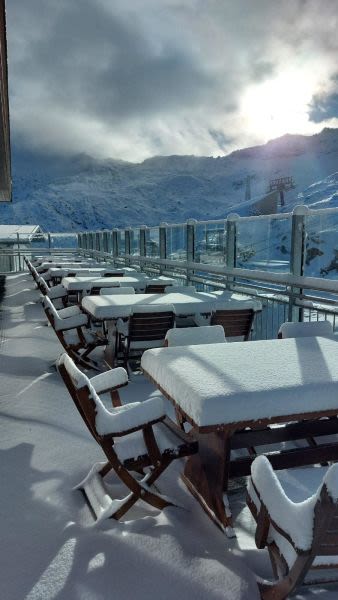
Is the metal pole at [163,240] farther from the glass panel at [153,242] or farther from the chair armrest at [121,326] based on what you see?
the chair armrest at [121,326]

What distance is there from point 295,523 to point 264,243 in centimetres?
479

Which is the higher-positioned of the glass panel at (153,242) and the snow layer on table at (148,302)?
the glass panel at (153,242)

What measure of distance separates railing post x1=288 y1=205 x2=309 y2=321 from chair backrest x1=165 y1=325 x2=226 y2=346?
2.05 m

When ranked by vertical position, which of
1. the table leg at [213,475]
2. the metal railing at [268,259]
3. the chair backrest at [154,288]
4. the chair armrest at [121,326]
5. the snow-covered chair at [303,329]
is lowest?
the table leg at [213,475]

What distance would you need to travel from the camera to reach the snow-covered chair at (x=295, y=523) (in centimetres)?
121

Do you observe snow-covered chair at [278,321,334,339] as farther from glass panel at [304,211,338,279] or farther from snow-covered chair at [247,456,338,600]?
snow-covered chair at [247,456,338,600]

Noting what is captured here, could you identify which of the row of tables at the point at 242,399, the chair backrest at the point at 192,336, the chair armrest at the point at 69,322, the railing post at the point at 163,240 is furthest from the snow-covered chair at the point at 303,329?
the railing post at the point at 163,240

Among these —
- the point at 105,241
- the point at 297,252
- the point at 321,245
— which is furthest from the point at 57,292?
the point at 105,241

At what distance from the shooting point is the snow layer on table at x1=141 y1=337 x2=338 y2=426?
188 cm

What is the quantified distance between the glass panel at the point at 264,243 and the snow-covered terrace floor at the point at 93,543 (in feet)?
9.98

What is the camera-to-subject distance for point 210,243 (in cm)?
753

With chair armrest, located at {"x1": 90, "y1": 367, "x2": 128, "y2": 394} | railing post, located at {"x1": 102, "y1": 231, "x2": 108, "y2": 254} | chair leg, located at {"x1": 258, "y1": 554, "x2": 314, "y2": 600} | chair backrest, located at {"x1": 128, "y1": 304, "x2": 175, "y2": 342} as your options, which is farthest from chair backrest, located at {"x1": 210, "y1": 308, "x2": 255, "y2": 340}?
railing post, located at {"x1": 102, "y1": 231, "x2": 108, "y2": 254}

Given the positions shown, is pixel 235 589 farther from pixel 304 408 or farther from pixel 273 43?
pixel 273 43

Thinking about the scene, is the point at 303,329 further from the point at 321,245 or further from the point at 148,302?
the point at 148,302
